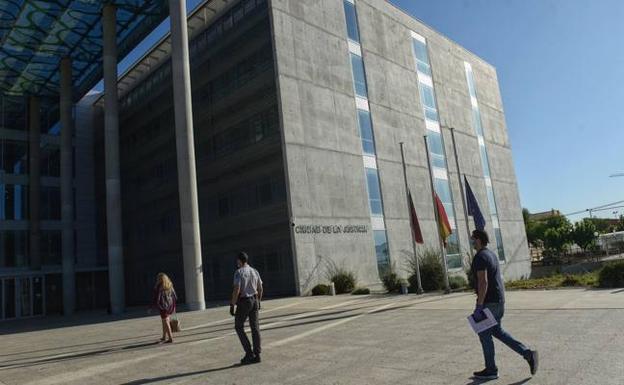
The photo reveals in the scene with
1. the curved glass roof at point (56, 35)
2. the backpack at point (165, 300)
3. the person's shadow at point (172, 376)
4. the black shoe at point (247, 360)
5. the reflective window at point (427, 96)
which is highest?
the curved glass roof at point (56, 35)

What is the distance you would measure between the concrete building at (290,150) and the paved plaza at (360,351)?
10.6 m

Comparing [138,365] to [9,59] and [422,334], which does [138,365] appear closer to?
[422,334]

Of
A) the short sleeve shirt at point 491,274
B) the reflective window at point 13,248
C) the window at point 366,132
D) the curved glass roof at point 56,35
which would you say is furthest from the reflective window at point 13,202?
the short sleeve shirt at point 491,274

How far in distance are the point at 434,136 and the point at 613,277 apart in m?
24.2

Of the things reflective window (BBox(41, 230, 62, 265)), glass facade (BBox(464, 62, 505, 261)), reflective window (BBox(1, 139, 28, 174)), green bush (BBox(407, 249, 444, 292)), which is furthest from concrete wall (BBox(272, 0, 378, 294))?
reflective window (BBox(1, 139, 28, 174))

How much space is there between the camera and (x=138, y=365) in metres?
8.92

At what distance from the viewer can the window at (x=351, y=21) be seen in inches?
1308

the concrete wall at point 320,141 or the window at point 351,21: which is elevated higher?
the window at point 351,21

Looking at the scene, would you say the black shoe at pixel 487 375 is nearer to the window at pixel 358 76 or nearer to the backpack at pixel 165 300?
the backpack at pixel 165 300

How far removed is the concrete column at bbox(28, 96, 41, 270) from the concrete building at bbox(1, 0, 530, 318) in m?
4.95

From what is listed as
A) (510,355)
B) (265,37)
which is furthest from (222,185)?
(510,355)

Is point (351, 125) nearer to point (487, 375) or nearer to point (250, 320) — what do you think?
point (250, 320)

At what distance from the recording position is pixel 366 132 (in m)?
32.0

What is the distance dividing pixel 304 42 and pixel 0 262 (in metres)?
28.1
